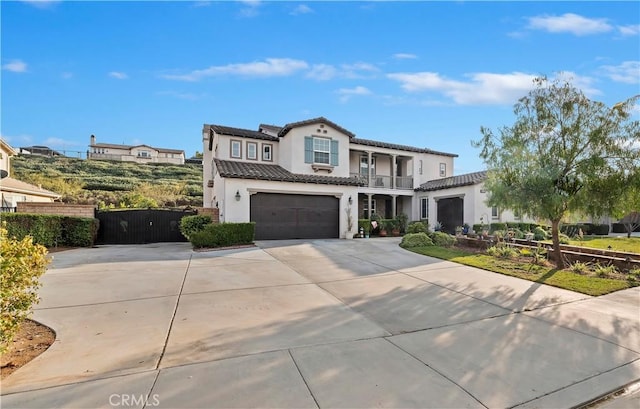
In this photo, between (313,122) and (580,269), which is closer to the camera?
(580,269)

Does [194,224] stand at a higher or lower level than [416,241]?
higher

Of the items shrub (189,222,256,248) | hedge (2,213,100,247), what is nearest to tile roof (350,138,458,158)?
shrub (189,222,256,248)

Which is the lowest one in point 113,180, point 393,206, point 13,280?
point 13,280

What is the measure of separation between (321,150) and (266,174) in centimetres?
458

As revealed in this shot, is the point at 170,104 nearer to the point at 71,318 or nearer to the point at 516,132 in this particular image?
the point at 71,318

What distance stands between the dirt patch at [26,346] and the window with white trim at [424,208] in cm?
2320

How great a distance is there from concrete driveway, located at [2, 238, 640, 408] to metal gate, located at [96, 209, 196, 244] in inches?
344

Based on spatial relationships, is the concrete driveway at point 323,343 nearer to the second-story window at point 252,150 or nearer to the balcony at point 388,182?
the second-story window at point 252,150

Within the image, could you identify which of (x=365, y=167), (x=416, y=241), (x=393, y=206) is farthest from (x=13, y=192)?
(x=393, y=206)

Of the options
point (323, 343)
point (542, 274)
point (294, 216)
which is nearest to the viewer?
point (323, 343)

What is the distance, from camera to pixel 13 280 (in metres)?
3.37

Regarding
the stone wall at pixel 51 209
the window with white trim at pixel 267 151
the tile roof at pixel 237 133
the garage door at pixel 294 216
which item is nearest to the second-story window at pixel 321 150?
the garage door at pixel 294 216

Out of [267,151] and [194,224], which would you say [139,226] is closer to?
[194,224]

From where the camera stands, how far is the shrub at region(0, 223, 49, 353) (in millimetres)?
3230
